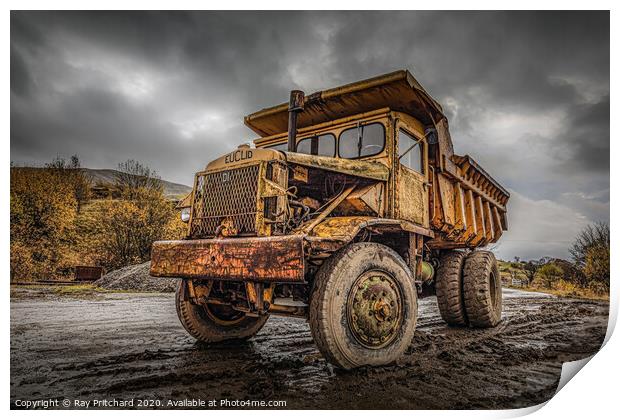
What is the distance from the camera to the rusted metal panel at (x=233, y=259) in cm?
301

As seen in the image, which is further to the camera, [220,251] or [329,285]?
[220,251]

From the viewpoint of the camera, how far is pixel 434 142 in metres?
5.01

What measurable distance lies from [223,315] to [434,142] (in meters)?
3.39

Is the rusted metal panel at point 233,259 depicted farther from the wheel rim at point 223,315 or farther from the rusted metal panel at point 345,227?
the wheel rim at point 223,315

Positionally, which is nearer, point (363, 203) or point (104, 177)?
point (363, 203)

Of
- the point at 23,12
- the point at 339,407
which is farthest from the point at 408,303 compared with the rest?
the point at 23,12

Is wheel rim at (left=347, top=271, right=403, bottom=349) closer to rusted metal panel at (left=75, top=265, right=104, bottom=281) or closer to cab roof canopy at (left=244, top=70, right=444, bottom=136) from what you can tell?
cab roof canopy at (left=244, top=70, right=444, bottom=136)

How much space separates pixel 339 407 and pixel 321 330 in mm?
581

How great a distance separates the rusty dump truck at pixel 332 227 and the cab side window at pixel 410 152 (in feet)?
0.06

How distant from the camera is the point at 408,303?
12.5ft

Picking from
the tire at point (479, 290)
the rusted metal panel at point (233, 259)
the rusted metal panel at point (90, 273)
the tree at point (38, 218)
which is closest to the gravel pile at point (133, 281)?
the rusted metal panel at point (90, 273)

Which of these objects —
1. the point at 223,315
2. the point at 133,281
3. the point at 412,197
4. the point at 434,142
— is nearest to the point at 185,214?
the point at 223,315

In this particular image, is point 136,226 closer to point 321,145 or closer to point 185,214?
point 185,214
